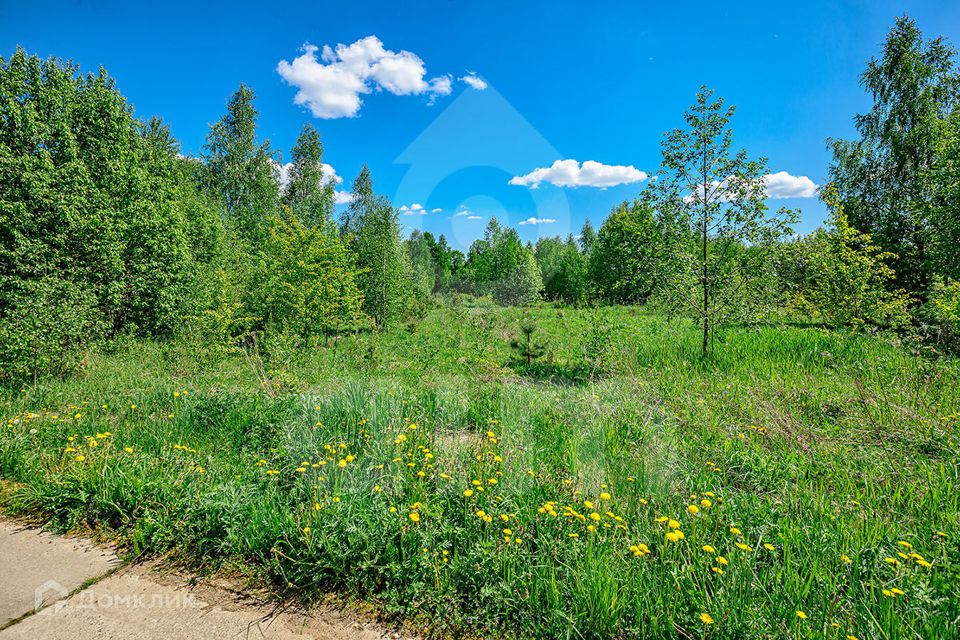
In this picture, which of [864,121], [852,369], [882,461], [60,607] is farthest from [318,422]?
[864,121]

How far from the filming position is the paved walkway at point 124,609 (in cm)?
212

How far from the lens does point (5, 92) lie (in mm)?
10852

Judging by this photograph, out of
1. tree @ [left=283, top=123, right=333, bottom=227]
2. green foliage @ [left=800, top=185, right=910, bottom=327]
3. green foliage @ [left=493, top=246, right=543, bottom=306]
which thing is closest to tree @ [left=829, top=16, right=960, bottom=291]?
green foliage @ [left=800, top=185, right=910, bottom=327]

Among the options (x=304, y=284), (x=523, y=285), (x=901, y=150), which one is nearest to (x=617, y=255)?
(x=523, y=285)

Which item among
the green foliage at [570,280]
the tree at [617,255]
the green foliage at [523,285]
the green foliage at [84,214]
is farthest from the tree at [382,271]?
the green foliage at [523,285]

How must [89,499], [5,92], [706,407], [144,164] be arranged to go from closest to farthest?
1. [89,499]
2. [706,407]
3. [5,92]
4. [144,164]

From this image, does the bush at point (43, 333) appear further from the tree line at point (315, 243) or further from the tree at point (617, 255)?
the tree at point (617, 255)

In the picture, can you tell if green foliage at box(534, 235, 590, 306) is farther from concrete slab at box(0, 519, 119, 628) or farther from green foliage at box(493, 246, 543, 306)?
concrete slab at box(0, 519, 119, 628)

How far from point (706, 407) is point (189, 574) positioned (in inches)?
225

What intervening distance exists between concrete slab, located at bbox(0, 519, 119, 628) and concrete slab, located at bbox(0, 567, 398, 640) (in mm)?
149

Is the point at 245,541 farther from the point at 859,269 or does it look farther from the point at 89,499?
the point at 859,269

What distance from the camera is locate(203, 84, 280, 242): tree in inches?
1139

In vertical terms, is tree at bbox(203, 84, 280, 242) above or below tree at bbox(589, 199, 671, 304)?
above

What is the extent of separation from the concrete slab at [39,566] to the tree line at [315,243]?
22.5 feet
